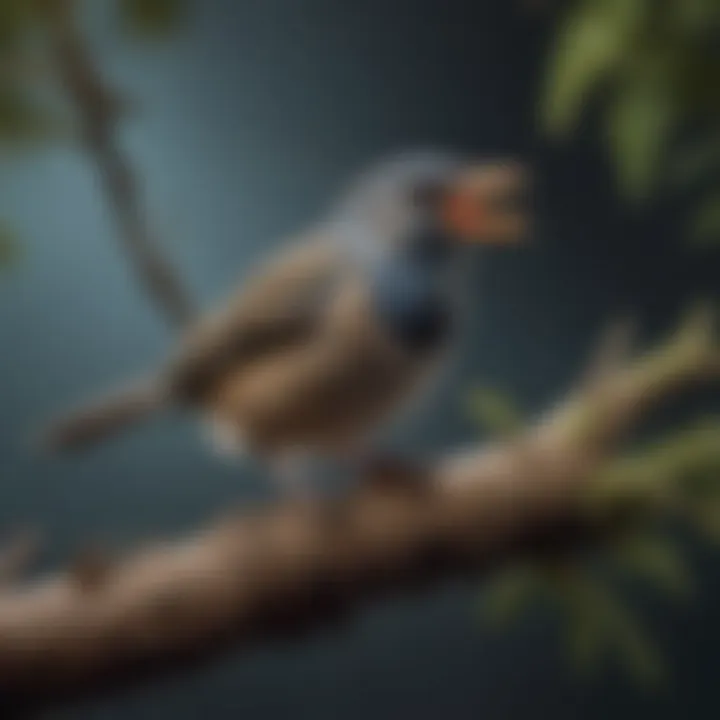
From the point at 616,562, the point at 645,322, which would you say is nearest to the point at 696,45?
the point at 645,322

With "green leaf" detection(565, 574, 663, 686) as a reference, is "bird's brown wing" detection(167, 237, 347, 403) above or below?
above

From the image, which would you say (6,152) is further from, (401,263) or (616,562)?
(616,562)

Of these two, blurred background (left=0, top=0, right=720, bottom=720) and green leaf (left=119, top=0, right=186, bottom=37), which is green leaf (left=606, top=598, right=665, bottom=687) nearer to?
blurred background (left=0, top=0, right=720, bottom=720)

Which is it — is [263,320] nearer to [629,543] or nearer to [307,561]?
[307,561]

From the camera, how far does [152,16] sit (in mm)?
805

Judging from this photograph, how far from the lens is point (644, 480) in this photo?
2.64ft

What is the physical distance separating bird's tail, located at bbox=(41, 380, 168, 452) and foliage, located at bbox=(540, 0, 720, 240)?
294 millimetres

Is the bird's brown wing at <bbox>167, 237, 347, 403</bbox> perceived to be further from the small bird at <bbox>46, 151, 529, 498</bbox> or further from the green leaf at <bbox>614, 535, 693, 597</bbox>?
the green leaf at <bbox>614, 535, 693, 597</bbox>

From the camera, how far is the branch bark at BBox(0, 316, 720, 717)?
787 millimetres

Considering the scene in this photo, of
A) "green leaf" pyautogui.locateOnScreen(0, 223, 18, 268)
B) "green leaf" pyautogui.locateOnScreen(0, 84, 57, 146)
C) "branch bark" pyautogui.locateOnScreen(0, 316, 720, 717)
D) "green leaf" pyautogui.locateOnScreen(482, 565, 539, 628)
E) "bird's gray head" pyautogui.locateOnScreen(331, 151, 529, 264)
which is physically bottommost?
"green leaf" pyautogui.locateOnScreen(482, 565, 539, 628)

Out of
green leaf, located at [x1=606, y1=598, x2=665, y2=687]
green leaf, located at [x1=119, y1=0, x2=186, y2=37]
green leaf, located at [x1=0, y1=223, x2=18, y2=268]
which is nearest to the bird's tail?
green leaf, located at [x1=0, y1=223, x2=18, y2=268]

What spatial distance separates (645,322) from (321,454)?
219 millimetres

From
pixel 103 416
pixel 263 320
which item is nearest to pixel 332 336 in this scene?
pixel 263 320

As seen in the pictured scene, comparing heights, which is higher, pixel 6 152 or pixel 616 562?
pixel 6 152
